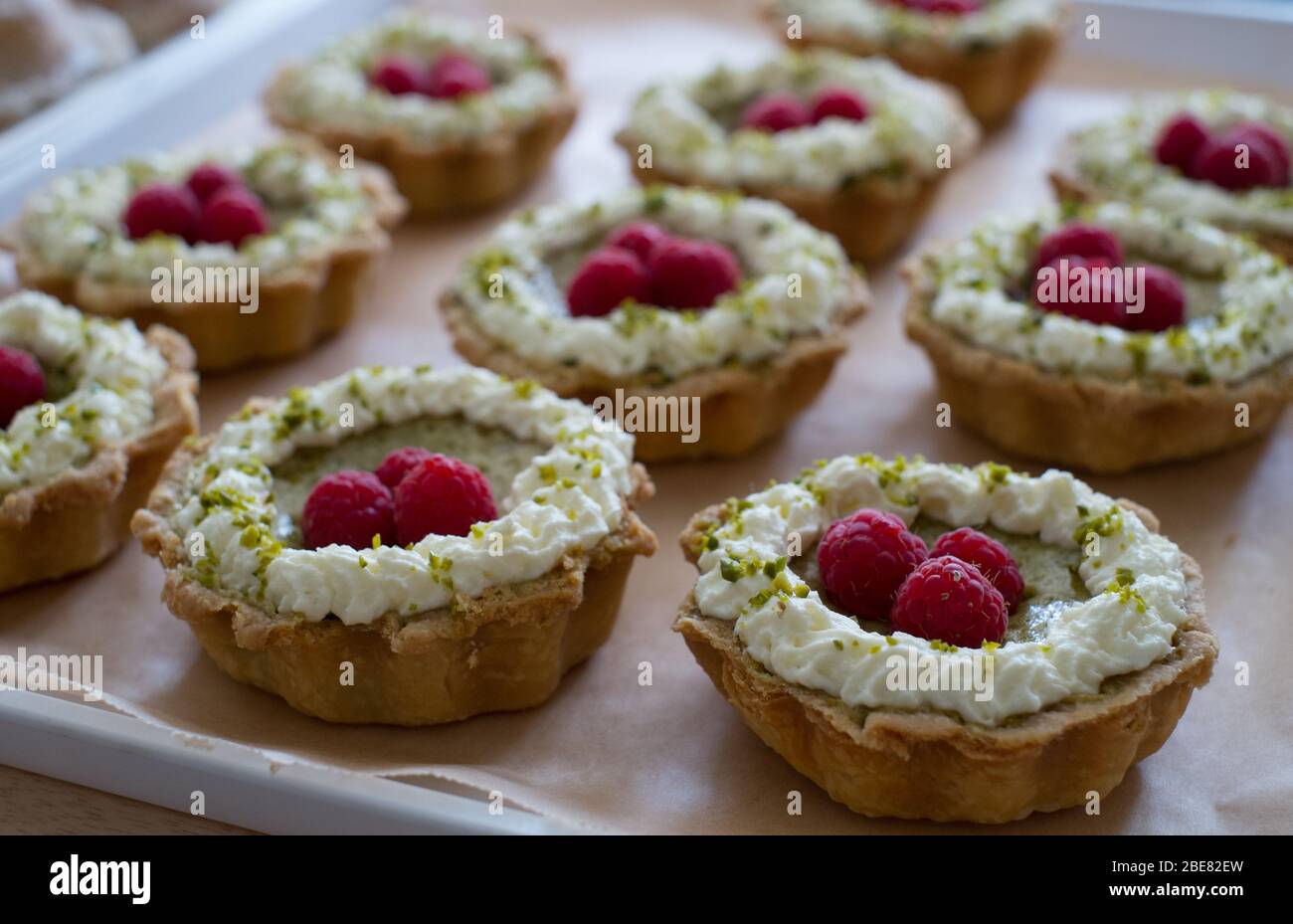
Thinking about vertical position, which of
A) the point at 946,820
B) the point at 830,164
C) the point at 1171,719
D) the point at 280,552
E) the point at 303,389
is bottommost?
the point at 946,820

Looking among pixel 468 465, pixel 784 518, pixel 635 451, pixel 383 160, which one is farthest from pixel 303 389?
pixel 383 160

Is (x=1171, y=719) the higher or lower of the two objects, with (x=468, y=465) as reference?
lower

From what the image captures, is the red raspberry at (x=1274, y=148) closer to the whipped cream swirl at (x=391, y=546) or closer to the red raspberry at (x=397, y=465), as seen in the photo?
the whipped cream swirl at (x=391, y=546)

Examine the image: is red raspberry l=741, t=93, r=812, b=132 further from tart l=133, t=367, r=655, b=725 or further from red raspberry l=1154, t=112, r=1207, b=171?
tart l=133, t=367, r=655, b=725

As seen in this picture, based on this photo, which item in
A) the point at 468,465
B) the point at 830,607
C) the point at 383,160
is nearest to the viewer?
the point at 830,607

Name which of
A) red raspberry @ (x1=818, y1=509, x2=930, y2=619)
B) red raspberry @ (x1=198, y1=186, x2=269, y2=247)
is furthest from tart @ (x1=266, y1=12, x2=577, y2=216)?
red raspberry @ (x1=818, y1=509, x2=930, y2=619)

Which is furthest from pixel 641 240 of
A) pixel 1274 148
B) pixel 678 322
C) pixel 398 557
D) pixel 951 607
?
pixel 1274 148

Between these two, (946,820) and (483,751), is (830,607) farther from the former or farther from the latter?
(483,751)
